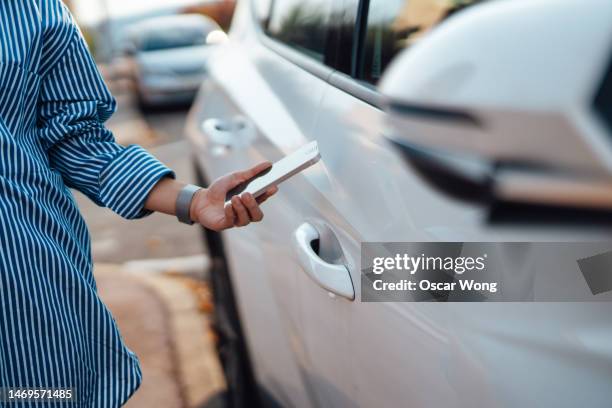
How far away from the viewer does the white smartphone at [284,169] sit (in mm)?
1363

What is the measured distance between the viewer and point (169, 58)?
1200 cm

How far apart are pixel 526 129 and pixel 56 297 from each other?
94 centimetres

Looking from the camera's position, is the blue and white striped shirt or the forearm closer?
the blue and white striped shirt

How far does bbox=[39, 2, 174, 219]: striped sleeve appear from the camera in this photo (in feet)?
4.86

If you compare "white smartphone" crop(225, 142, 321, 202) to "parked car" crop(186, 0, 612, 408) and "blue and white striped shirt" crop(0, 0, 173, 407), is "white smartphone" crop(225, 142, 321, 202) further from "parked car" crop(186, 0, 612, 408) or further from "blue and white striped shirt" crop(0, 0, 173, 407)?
"blue and white striped shirt" crop(0, 0, 173, 407)

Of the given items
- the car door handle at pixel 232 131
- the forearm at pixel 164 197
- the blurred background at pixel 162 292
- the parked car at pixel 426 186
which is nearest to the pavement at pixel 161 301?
the blurred background at pixel 162 292

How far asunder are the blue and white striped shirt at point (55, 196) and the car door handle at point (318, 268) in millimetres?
293

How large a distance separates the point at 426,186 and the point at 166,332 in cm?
273

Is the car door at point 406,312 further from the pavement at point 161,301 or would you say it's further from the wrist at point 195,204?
the pavement at point 161,301

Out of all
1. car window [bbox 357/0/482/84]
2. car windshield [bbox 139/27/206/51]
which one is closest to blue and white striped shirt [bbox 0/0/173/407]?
car window [bbox 357/0/482/84]

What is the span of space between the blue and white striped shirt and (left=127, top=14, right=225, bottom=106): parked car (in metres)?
9.65

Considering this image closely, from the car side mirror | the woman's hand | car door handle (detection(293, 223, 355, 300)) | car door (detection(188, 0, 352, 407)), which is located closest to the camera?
the car side mirror

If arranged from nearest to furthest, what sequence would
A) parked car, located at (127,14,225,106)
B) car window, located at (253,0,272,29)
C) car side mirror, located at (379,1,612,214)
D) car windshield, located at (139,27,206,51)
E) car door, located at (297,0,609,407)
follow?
car side mirror, located at (379,1,612,214) → car door, located at (297,0,609,407) → car window, located at (253,0,272,29) → parked car, located at (127,14,225,106) → car windshield, located at (139,27,206,51)

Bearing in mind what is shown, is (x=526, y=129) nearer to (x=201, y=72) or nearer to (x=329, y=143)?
(x=329, y=143)
